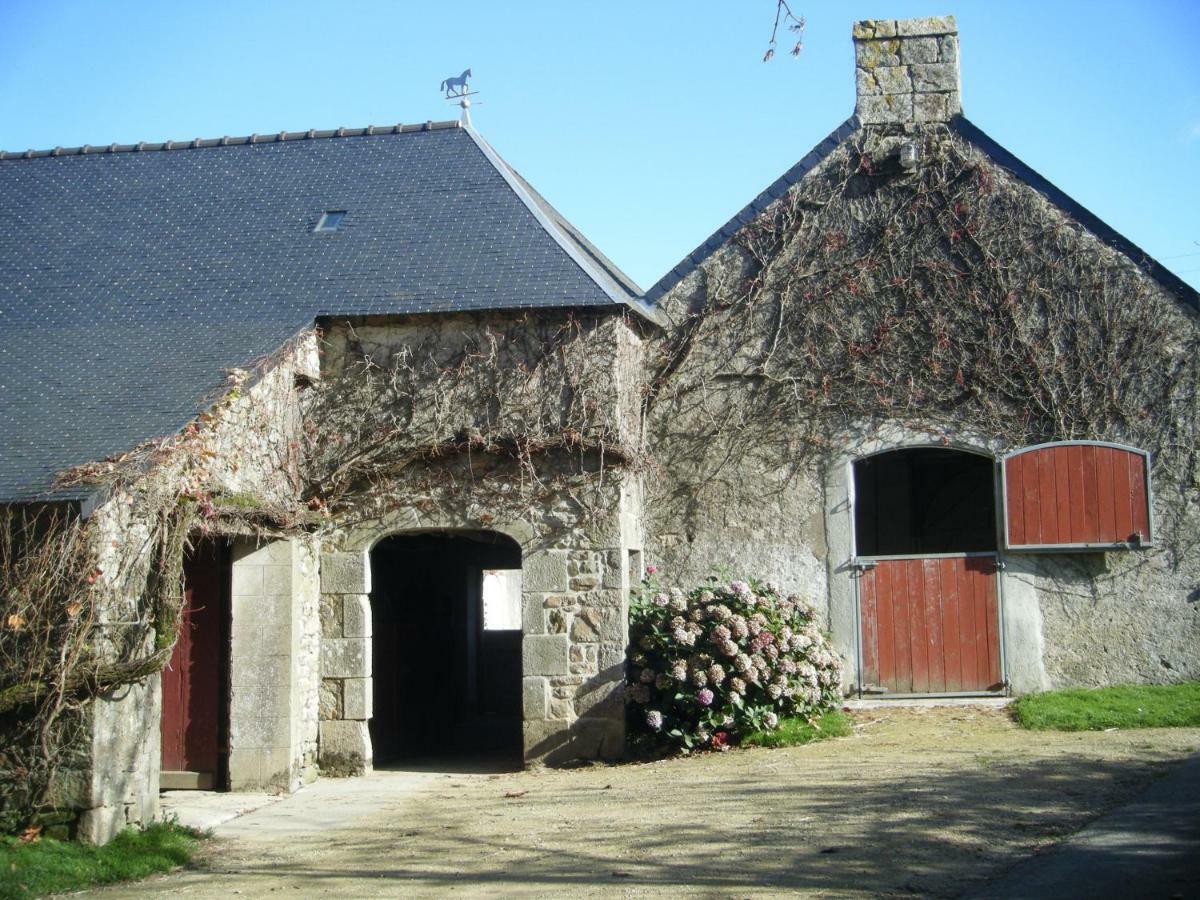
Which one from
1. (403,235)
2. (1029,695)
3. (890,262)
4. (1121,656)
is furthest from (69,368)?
(1121,656)

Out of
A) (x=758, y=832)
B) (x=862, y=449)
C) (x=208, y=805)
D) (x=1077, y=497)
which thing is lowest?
(x=208, y=805)

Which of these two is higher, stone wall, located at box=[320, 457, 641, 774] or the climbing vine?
the climbing vine

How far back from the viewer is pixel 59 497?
22.8 feet

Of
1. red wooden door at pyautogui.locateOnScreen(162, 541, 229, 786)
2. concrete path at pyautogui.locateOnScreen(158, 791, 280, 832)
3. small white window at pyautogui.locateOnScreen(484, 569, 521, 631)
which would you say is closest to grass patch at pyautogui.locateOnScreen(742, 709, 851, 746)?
concrete path at pyautogui.locateOnScreen(158, 791, 280, 832)

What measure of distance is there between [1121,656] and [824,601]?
2370mm

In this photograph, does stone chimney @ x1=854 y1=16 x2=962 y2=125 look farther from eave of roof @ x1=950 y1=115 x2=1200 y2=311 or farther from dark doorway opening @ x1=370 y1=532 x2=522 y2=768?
dark doorway opening @ x1=370 y1=532 x2=522 y2=768

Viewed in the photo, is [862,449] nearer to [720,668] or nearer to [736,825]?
[720,668]

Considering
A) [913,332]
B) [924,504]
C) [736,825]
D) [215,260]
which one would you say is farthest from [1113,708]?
[215,260]

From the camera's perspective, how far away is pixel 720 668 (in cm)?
937

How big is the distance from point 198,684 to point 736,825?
15.2 ft

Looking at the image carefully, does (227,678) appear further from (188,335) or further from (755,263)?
(755,263)

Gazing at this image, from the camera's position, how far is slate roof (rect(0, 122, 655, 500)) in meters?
8.62

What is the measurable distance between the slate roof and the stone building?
0.04 meters

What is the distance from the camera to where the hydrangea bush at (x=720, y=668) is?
9.44 metres
